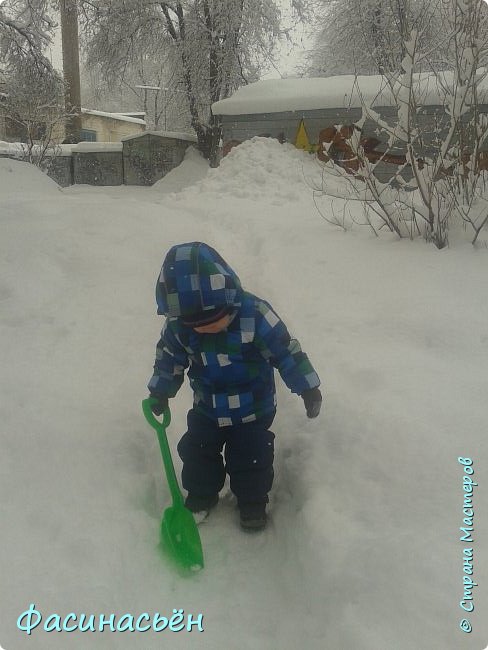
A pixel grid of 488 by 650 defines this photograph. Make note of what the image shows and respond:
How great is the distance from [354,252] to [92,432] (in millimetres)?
2636

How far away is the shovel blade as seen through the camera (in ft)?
6.28

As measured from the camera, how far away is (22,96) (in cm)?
1190

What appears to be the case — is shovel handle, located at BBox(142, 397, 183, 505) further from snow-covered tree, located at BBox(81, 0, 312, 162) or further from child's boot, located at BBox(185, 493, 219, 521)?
snow-covered tree, located at BBox(81, 0, 312, 162)

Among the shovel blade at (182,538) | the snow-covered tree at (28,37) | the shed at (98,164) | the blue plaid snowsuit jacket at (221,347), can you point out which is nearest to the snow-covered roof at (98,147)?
the shed at (98,164)

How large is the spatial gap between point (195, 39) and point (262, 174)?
903 cm

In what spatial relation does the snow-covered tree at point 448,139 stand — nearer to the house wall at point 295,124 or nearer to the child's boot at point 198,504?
the child's boot at point 198,504

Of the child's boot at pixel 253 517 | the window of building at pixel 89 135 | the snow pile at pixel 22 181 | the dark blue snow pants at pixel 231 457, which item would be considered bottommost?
the child's boot at pixel 253 517

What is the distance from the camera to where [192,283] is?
187cm

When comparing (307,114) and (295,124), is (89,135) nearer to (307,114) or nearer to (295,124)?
(295,124)

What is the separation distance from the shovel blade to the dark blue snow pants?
0.21 m

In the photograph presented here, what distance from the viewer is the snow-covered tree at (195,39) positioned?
14305 mm

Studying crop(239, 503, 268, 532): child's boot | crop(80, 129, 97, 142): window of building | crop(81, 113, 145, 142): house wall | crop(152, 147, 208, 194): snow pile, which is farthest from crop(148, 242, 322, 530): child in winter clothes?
crop(80, 129, 97, 142): window of building

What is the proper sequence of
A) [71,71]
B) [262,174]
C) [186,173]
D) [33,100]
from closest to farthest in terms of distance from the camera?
[262,174] → [33,100] → [186,173] → [71,71]

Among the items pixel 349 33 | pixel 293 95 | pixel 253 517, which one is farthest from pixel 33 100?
pixel 253 517
